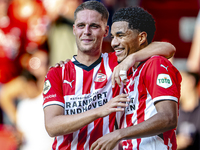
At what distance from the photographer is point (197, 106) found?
5.66 meters

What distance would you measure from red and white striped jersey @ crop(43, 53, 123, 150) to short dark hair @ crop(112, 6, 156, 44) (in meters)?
0.49

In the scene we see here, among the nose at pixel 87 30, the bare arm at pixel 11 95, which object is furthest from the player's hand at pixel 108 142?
the bare arm at pixel 11 95

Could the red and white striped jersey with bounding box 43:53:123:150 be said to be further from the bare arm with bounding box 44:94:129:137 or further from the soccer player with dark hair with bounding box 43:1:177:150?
the bare arm with bounding box 44:94:129:137

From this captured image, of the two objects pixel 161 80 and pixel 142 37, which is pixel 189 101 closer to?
pixel 142 37

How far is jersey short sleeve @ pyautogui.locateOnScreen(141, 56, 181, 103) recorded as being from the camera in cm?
218

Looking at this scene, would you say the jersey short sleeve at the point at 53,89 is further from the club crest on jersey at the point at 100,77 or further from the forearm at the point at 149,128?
the forearm at the point at 149,128

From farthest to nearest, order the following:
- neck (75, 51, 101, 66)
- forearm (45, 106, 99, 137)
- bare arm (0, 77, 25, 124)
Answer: bare arm (0, 77, 25, 124)
neck (75, 51, 101, 66)
forearm (45, 106, 99, 137)

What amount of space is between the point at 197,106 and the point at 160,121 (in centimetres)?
389

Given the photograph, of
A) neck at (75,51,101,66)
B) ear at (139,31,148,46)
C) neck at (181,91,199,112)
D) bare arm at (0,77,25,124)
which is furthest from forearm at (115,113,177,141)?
neck at (181,91,199,112)

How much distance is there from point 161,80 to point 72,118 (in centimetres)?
76

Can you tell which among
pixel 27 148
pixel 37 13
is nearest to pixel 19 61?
pixel 37 13

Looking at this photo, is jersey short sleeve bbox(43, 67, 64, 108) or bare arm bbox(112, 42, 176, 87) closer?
bare arm bbox(112, 42, 176, 87)

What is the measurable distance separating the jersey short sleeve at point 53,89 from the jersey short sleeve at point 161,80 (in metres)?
0.82

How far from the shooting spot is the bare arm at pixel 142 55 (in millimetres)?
2359
